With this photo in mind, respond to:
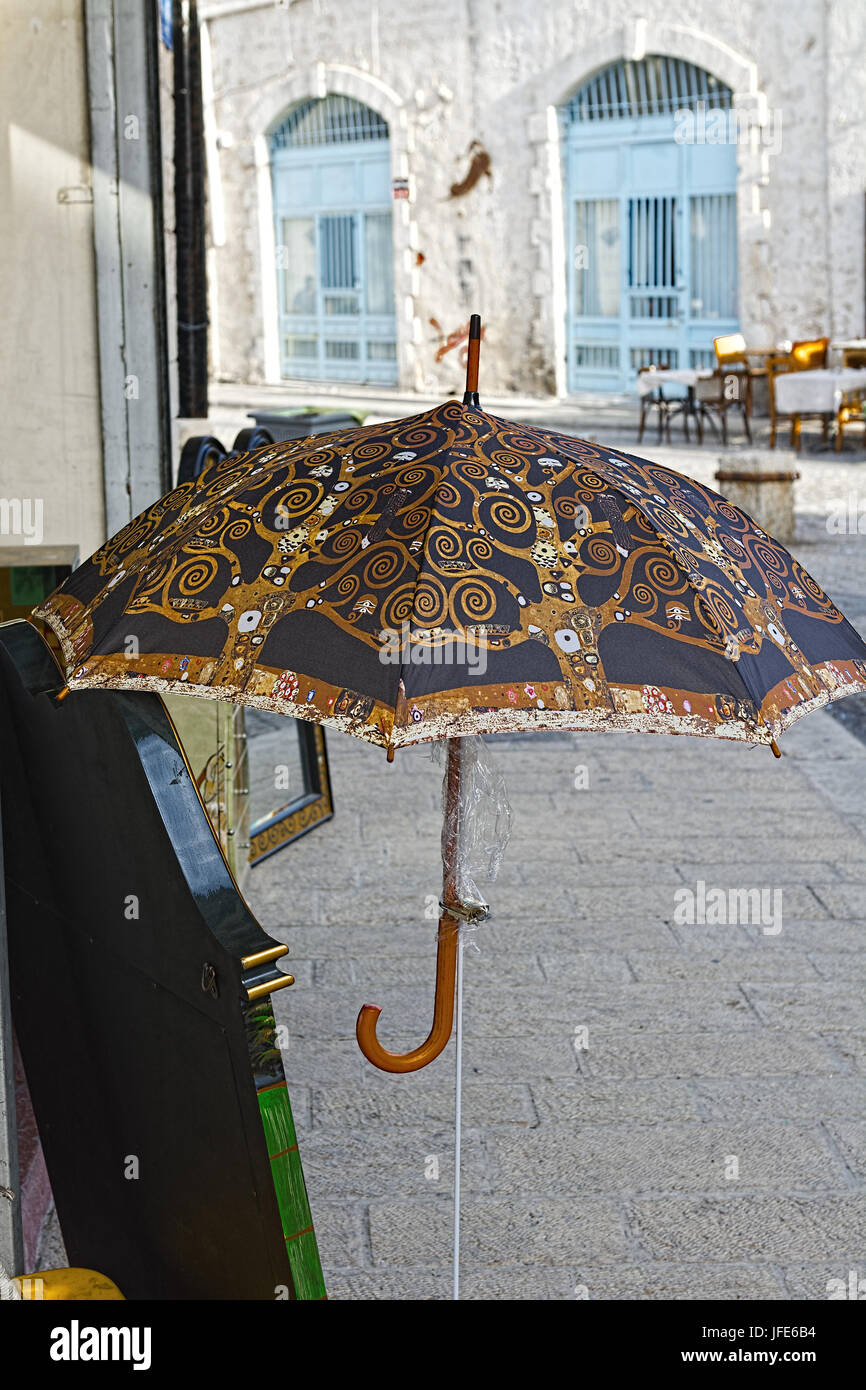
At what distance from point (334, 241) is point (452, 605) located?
65.1ft

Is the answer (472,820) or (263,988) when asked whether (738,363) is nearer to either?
(472,820)

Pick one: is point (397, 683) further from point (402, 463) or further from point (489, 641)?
point (402, 463)

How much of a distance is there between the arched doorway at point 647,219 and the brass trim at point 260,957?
1655 cm

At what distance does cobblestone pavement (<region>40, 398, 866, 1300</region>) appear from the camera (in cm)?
286

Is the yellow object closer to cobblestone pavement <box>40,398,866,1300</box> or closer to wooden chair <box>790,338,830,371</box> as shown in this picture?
cobblestone pavement <box>40,398,866,1300</box>

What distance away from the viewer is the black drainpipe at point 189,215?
4.75 metres

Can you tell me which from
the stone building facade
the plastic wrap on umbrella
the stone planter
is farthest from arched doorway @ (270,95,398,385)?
the plastic wrap on umbrella

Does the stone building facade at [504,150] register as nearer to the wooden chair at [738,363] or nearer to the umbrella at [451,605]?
the wooden chair at [738,363]

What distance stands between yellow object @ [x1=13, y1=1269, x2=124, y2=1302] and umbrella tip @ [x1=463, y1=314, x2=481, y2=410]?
128cm

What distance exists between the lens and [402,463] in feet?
6.41

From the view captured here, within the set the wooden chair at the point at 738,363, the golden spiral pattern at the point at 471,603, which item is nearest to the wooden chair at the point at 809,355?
the wooden chair at the point at 738,363

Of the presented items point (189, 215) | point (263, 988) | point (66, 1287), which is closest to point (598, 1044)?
point (66, 1287)

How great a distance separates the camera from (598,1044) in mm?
3658
